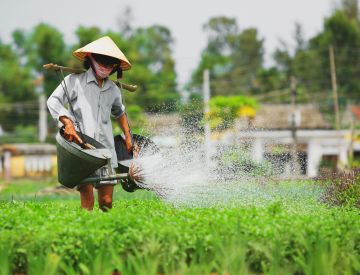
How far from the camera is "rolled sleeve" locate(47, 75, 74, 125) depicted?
22.4 ft

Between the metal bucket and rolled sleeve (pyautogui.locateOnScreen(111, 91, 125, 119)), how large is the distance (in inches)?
28.5

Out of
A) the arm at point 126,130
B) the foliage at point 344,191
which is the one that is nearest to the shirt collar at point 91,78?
the arm at point 126,130

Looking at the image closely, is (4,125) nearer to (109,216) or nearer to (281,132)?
(281,132)

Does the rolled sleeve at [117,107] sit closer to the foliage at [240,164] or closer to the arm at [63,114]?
the arm at [63,114]

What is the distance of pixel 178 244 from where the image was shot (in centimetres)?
499

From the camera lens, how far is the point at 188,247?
4.98 m

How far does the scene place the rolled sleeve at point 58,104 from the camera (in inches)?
268

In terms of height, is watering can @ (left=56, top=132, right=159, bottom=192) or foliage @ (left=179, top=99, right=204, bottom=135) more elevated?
foliage @ (left=179, top=99, right=204, bottom=135)

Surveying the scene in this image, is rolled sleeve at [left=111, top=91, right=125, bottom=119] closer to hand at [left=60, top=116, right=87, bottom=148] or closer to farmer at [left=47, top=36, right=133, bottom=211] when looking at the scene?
farmer at [left=47, top=36, right=133, bottom=211]

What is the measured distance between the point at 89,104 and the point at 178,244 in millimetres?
2377

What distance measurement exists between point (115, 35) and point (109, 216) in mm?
45111

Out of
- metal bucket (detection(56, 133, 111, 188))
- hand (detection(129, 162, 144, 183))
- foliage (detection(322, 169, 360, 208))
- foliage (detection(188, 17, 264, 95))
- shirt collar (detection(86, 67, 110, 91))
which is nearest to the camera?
metal bucket (detection(56, 133, 111, 188))

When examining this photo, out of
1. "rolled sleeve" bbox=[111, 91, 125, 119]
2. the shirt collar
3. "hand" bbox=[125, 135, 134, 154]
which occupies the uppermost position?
the shirt collar

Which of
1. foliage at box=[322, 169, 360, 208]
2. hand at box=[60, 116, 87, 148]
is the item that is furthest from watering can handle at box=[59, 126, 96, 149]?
foliage at box=[322, 169, 360, 208]
